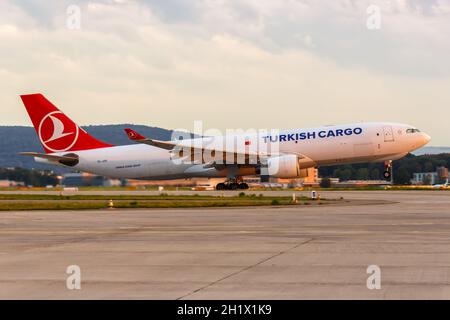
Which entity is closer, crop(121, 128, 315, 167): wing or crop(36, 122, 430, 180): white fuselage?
crop(36, 122, 430, 180): white fuselage

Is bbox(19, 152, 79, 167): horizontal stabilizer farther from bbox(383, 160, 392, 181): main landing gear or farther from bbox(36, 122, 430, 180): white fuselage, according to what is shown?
bbox(383, 160, 392, 181): main landing gear

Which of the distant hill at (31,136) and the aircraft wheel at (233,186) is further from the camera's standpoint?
the distant hill at (31,136)

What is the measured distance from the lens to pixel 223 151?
2265 inches

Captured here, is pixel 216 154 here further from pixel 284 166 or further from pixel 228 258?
pixel 228 258

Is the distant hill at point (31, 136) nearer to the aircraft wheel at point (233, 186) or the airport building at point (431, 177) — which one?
the airport building at point (431, 177)

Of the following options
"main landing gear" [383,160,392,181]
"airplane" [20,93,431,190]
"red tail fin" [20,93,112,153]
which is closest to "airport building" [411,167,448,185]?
"main landing gear" [383,160,392,181]

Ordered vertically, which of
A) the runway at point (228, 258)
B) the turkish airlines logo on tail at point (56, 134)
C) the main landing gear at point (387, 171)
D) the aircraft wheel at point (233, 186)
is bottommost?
the runway at point (228, 258)

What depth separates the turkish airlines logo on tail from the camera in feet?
201

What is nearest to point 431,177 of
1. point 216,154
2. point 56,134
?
point 216,154

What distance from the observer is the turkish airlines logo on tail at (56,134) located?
201 ft

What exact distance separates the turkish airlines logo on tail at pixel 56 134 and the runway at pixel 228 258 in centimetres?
3490

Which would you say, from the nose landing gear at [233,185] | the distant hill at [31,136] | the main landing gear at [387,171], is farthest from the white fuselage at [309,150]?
the distant hill at [31,136]

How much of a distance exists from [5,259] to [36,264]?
1.29 metres
